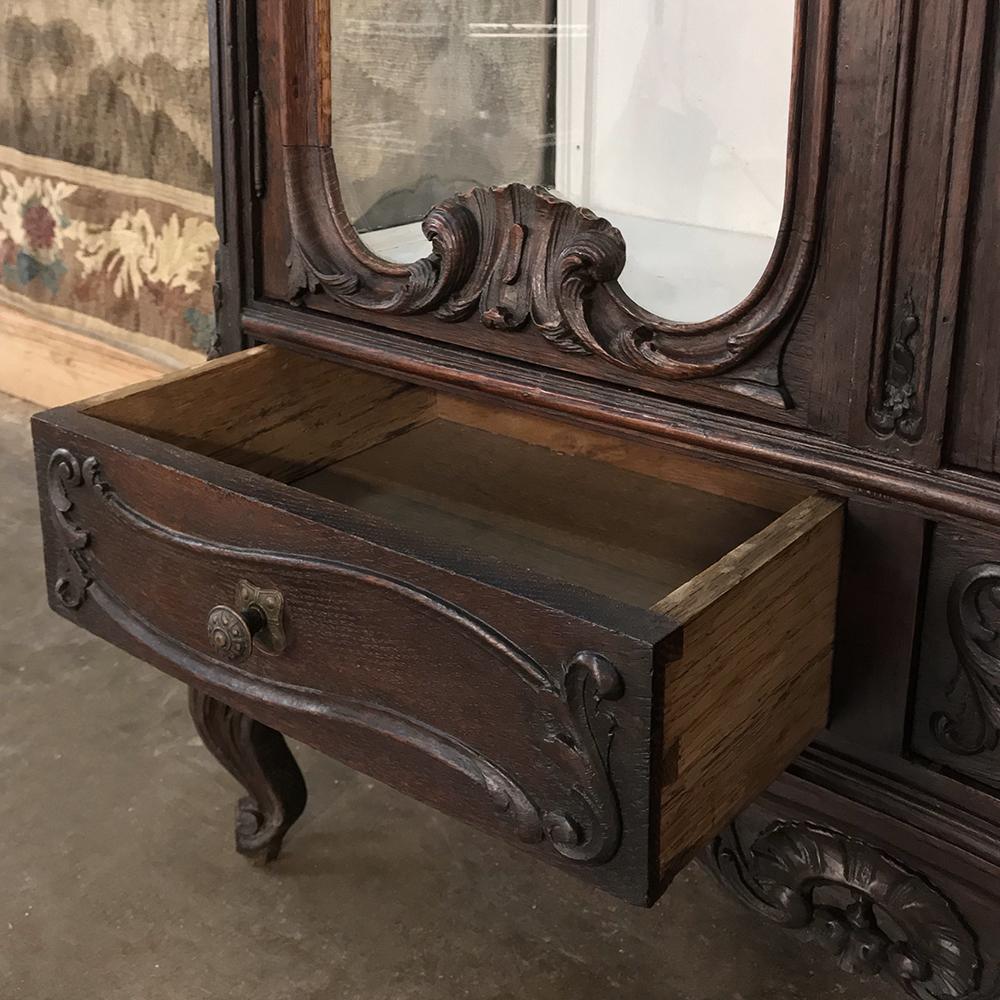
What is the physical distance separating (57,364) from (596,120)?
155 centimetres

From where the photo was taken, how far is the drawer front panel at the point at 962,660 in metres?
0.77

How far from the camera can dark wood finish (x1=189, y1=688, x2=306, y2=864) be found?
114cm


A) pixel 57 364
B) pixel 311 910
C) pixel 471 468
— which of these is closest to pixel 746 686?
pixel 471 468

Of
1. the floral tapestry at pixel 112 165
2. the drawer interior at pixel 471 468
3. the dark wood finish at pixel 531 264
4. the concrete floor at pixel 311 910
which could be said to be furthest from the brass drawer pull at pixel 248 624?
the floral tapestry at pixel 112 165

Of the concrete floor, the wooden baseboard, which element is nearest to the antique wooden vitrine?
the concrete floor

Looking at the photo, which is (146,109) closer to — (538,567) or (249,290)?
(249,290)

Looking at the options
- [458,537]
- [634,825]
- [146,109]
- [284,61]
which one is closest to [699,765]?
[634,825]

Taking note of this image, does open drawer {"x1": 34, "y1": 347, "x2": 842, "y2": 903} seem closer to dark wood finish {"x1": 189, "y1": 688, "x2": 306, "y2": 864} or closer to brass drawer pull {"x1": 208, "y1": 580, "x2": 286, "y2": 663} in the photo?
brass drawer pull {"x1": 208, "y1": 580, "x2": 286, "y2": 663}

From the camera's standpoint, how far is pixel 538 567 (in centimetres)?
92

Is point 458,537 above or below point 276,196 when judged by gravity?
below

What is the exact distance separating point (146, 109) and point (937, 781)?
147cm

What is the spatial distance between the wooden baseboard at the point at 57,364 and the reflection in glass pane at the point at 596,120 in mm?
1047

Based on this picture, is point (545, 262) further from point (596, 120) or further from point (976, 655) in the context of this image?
point (976, 655)

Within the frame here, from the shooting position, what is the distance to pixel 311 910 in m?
1.15
